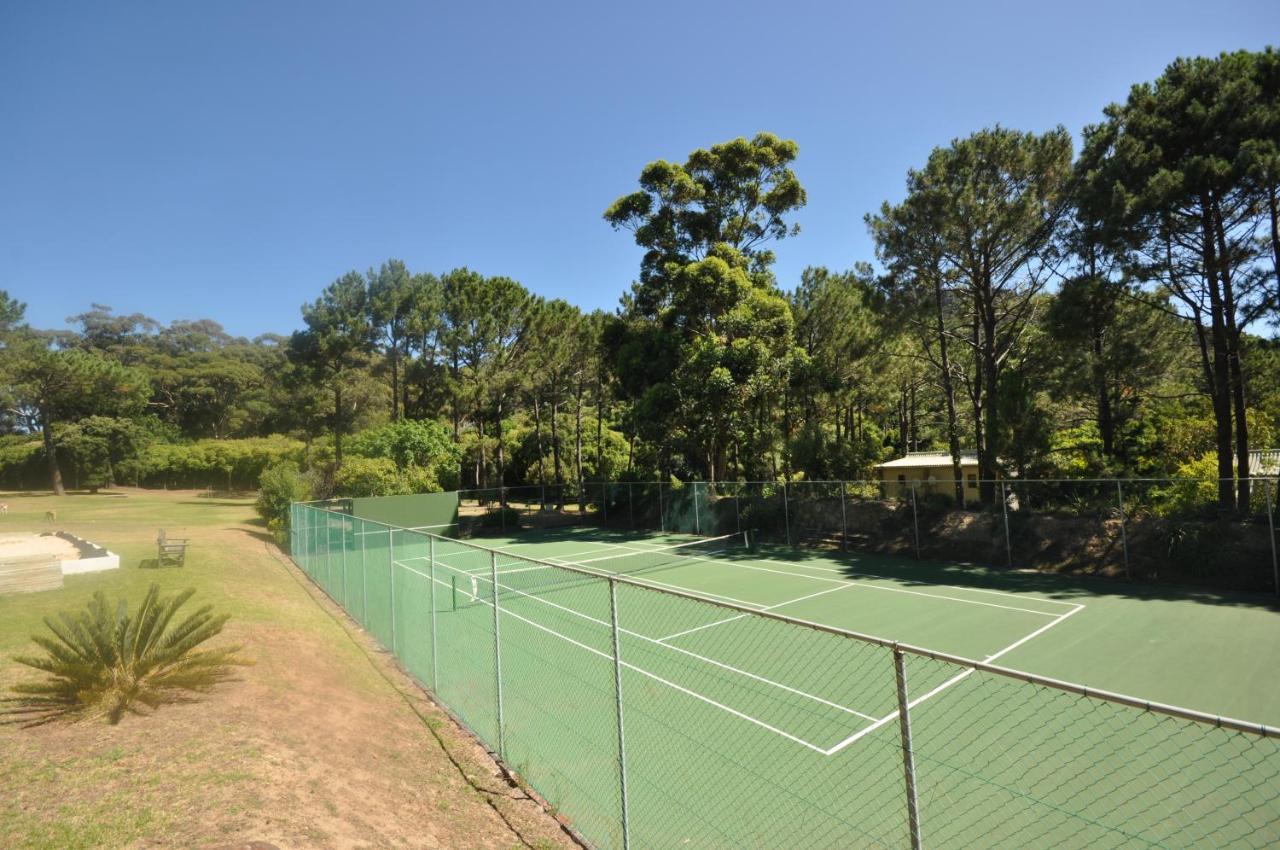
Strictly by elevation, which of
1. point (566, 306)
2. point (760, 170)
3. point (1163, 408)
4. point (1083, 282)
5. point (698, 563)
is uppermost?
point (760, 170)

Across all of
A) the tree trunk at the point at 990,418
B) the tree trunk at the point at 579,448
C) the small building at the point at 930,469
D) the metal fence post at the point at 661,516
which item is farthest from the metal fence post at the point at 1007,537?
the tree trunk at the point at 579,448

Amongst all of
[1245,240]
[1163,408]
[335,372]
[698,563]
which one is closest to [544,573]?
[698,563]

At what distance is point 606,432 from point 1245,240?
36930 mm

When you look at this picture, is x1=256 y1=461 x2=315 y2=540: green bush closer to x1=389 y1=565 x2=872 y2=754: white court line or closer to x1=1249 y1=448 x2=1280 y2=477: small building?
x1=389 y1=565 x2=872 y2=754: white court line

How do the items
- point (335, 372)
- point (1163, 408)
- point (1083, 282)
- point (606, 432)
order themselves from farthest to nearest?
point (606, 432), point (335, 372), point (1163, 408), point (1083, 282)

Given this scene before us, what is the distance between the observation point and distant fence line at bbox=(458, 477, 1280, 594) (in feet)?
48.5

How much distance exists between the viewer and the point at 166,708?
675 cm

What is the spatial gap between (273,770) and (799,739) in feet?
18.3

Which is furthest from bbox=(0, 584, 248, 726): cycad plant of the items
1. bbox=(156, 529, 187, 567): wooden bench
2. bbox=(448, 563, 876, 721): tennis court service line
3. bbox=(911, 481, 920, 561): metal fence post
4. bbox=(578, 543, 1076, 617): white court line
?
bbox=(911, 481, 920, 561): metal fence post

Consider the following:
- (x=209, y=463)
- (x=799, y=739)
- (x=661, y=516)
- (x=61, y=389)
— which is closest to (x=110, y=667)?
(x=799, y=739)

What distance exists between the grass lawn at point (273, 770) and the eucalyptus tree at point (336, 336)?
1367 inches

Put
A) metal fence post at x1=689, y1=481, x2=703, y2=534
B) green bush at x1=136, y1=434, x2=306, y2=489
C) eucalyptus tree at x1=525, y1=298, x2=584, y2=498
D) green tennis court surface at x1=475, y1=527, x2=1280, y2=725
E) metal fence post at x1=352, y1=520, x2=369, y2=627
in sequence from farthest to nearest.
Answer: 1. green bush at x1=136, y1=434, x2=306, y2=489
2. eucalyptus tree at x1=525, y1=298, x2=584, y2=498
3. metal fence post at x1=689, y1=481, x2=703, y2=534
4. metal fence post at x1=352, y1=520, x2=369, y2=627
5. green tennis court surface at x1=475, y1=527, x2=1280, y2=725

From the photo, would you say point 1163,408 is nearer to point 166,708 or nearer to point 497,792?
point 497,792

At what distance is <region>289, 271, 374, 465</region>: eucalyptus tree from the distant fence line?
2586 cm
